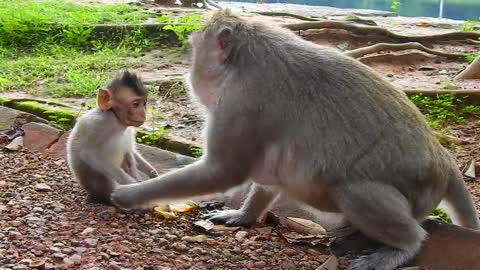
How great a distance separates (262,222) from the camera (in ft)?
16.3

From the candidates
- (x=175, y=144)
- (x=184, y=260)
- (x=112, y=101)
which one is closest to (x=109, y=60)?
(x=175, y=144)

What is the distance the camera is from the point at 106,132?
5.02 meters

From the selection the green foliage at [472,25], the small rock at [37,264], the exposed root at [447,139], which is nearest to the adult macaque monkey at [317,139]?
the small rock at [37,264]

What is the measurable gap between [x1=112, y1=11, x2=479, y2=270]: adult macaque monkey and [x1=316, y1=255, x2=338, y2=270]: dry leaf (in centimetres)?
12

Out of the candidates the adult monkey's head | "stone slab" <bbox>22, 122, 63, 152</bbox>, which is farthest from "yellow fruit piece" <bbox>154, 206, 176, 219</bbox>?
"stone slab" <bbox>22, 122, 63, 152</bbox>

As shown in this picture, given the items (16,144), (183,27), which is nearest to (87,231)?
(16,144)

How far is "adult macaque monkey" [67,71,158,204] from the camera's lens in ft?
16.2

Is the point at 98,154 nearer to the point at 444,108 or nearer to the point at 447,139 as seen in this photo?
the point at 447,139

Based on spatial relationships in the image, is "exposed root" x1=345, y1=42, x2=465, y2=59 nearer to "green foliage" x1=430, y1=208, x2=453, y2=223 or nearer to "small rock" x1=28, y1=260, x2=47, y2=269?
"green foliage" x1=430, y1=208, x2=453, y2=223

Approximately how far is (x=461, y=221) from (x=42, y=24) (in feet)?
25.4

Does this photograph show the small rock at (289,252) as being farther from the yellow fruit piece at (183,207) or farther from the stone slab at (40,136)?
the stone slab at (40,136)

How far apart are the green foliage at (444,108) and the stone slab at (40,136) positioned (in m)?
3.39

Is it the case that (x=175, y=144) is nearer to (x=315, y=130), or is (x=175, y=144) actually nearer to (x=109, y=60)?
(x=315, y=130)

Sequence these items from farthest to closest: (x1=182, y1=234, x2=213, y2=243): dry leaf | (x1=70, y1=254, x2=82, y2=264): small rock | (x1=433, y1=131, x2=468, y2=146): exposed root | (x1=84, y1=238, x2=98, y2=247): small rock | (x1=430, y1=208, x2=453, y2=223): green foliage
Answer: (x1=433, y1=131, x2=468, y2=146): exposed root
(x1=430, y1=208, x2=453, y2=223): green foliage
(x1=182, y1=234, x2=213, y2=243): dry leaf
(x1=84, y1=238, x2=98, y2=247): small rock
(x1=70, y1=254, x2=82, y2=264): small rock
